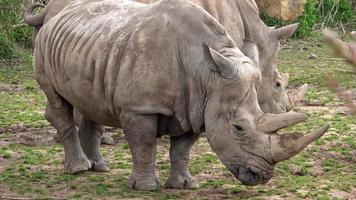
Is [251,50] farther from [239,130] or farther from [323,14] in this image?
[323,14]

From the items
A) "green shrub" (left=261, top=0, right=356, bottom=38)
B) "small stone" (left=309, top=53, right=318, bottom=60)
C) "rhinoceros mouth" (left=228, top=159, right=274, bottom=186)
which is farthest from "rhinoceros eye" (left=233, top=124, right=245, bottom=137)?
"green shrub" (left=261, top=0, right=356, bottom=38)

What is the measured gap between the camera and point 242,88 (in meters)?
4.64

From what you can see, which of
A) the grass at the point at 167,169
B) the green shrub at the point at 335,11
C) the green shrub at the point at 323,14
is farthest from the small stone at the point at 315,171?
the green shrub at the point at 335,11

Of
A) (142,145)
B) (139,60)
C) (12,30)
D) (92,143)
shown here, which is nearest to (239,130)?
(142,145)

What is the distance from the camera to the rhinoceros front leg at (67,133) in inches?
219

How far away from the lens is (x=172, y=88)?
4.74 m

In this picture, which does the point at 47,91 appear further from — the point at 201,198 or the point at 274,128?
the point at 274,128

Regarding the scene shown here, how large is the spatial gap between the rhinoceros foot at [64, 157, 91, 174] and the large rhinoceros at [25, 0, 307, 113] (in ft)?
4.52

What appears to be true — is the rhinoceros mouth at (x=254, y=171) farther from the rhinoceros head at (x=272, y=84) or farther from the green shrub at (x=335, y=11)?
the green shrub at (x=335, y=11)

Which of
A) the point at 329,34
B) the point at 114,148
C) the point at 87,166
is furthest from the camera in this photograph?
the point at 114,148

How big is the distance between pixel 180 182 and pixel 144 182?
0.29 m

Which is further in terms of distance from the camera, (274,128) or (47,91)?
(47,91)

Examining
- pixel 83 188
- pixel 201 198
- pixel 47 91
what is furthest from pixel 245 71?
pixel 47 91

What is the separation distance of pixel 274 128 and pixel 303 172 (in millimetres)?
1390
